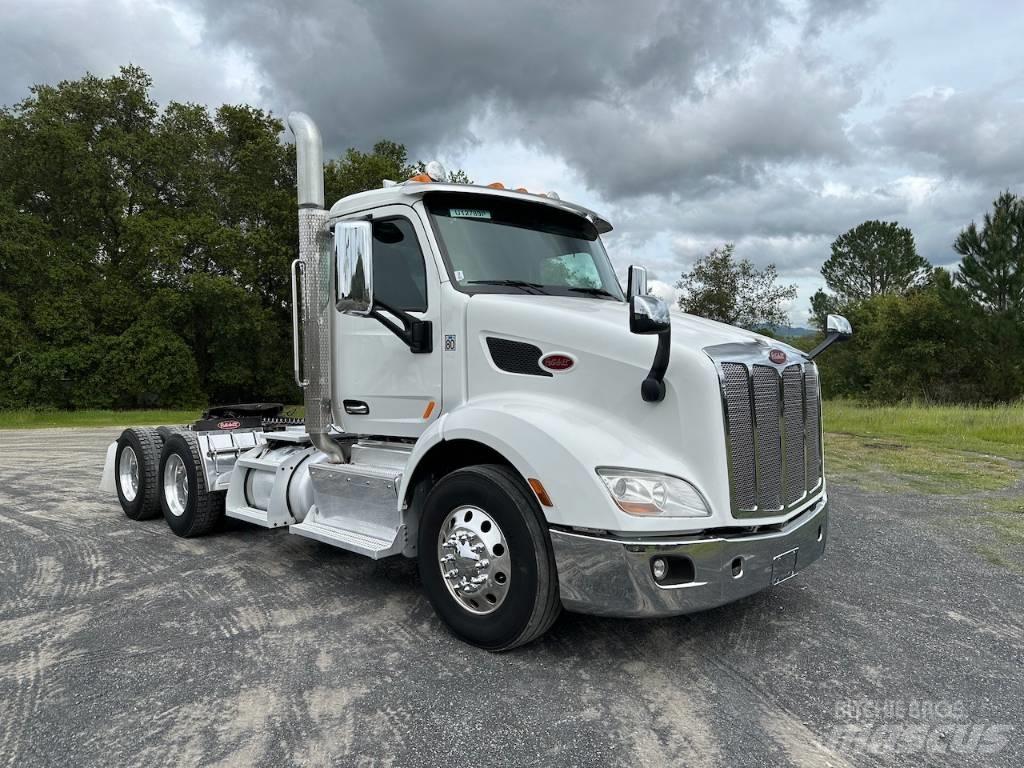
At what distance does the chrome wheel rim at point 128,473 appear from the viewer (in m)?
7.02

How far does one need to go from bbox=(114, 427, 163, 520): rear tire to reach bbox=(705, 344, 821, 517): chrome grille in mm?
5595

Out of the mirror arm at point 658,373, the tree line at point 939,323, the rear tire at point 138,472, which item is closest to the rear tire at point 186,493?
the rear tire at point 138,472

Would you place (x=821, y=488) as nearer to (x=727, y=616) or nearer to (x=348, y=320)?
(x=727, y=616)

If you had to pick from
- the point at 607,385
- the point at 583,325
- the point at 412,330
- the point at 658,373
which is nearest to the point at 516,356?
the point at 583,325

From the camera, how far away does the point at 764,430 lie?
354 centimetres

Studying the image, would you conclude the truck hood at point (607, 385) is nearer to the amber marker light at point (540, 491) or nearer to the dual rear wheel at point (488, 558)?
the amber marker light at point (540, 491)

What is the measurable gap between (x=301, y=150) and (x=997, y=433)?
602 inches

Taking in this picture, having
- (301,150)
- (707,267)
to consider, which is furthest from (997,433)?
(707,267)

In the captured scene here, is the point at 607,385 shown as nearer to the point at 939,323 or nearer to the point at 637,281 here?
the point at 637,281

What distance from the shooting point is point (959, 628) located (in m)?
3.99

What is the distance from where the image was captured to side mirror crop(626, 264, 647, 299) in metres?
3.33

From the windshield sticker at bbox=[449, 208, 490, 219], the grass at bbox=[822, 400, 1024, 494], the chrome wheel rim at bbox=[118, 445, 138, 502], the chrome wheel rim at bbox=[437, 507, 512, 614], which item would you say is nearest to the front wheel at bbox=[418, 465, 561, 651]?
the chrome wheel rim at bbox=[437, 507, 512, 614]

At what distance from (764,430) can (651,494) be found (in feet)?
2.45

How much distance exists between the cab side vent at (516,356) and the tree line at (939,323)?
994 inches
